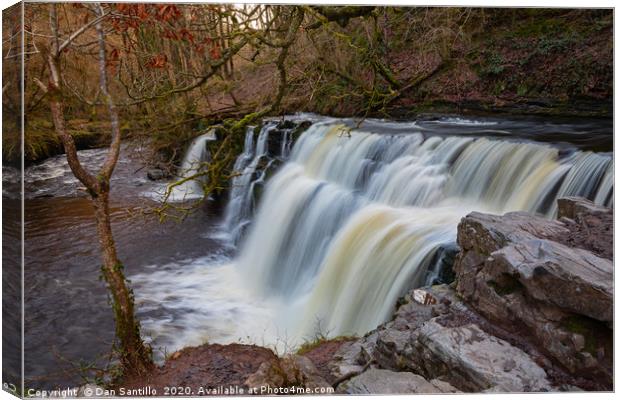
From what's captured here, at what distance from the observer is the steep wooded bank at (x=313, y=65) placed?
12.0ft

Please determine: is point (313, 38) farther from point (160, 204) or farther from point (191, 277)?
point (191, 277)

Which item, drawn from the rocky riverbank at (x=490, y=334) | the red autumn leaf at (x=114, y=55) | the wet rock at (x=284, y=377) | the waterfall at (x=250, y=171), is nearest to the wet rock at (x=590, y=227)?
the rocky riverbank at (x=490, y=334)

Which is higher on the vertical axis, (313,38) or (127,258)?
(313,38)

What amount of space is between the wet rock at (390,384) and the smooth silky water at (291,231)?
2.60 feet

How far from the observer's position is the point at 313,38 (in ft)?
13.1

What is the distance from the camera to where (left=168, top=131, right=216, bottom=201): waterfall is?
169 inches

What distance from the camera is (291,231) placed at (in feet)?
17.6

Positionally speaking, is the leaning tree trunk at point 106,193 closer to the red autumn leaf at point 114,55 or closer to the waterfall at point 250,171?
the red autumn leaf at point 114,55

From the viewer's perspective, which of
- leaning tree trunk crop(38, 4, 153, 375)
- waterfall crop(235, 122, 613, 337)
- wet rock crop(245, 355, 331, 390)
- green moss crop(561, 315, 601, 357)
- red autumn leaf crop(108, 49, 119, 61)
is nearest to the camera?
green moss crop(561, 315, 601, 357)

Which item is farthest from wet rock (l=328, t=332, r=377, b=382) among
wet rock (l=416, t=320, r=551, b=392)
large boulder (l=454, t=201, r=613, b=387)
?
large boulder (l=454, t=201, r=613, b=387)

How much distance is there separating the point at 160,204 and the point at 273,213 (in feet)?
4.62

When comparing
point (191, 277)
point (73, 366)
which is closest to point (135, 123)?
point (191, 277)

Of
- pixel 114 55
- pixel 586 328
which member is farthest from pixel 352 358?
pixel 114 55

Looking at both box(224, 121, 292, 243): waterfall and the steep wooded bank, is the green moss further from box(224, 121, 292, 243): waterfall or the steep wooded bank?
box(224, 121, 292, 243): waterfall
